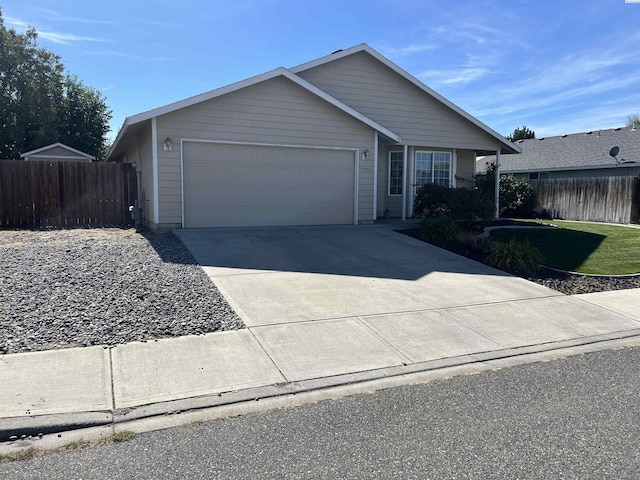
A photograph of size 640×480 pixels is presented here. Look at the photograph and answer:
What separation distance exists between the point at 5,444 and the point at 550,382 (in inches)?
186

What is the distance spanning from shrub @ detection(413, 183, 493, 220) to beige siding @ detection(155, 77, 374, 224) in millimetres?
1672

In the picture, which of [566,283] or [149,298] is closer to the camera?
[149,298]

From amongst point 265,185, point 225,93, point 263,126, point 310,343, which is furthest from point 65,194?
point 310,343

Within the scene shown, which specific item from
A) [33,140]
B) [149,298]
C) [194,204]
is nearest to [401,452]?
[149,298]

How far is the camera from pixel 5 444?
11.3 ft

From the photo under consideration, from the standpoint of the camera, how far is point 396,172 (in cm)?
1712

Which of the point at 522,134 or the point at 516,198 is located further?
the point at 522,134

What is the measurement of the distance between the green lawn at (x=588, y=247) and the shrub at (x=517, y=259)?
0.57 m

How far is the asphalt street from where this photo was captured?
3145 millimetres

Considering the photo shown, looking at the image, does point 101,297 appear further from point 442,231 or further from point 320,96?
point 320,96

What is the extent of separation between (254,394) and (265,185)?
31.4ft

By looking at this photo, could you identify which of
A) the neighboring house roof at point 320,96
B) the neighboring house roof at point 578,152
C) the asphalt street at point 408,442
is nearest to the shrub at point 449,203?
the neighboring house roof at point 320,96

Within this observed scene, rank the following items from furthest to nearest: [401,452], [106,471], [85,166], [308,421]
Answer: [85,166] < [308,421] < [401,452] < [106,471]

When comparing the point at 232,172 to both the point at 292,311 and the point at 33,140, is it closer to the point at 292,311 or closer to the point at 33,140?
the point at 292,311
